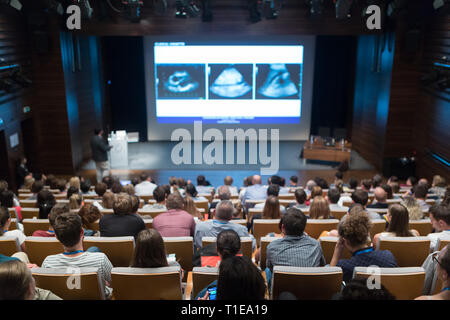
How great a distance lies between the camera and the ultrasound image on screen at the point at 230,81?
1171cm

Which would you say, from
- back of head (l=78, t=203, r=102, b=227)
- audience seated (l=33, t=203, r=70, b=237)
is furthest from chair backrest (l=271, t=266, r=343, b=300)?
back of head (l=78, t=203, r=102, b=227)

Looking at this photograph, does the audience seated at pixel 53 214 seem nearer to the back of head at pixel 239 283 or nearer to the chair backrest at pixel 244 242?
the chair backrest at pixel 244 242

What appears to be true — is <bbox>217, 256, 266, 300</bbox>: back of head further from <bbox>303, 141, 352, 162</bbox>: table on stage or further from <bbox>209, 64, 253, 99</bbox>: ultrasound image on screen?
<bbox>209, 64, 253, 99</bbox>: ultrasound image on screen

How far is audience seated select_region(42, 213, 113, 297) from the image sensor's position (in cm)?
275

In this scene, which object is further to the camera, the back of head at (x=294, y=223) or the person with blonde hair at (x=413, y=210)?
the person with blonde hair at (x=413, y=210)

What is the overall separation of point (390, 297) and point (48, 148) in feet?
31.6

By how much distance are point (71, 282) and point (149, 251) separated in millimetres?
509

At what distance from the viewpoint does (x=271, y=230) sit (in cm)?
419

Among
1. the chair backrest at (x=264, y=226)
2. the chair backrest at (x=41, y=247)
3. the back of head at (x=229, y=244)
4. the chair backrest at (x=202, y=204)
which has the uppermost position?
the back of head at (x=229, y=244)

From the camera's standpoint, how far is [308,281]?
2443 mm

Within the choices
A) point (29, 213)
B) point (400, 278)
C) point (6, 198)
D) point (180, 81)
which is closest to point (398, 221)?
point (400, 278)

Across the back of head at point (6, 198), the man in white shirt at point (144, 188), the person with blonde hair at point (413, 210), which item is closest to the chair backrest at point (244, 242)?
the person with blonde hair at point (413, 210)

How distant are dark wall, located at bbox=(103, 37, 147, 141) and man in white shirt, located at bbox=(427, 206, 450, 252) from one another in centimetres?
1057

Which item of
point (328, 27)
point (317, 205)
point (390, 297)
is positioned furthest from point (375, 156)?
point (390, 297)
